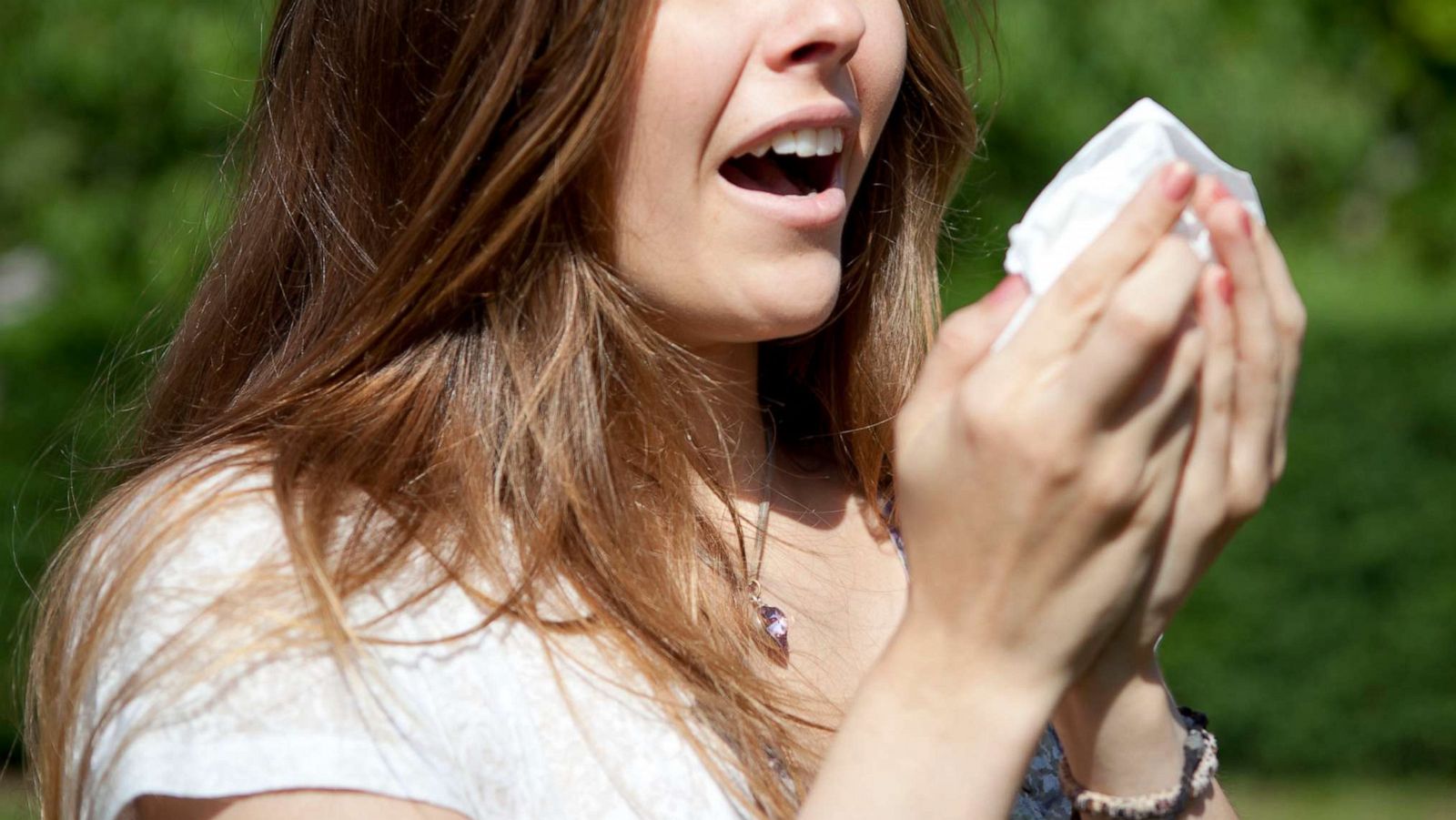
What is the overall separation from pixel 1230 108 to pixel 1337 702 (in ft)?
9.45

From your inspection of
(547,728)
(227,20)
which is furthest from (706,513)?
(227,20)

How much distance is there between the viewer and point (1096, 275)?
1.22 m

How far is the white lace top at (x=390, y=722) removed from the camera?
1.33 metres

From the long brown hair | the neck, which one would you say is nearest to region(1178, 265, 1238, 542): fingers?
the long brown hair

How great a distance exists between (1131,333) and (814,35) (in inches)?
26.4

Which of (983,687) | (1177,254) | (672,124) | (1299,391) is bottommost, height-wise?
(1299,391)

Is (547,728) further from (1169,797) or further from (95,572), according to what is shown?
(1169,797)

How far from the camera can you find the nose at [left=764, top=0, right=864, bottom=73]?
1.70 meters

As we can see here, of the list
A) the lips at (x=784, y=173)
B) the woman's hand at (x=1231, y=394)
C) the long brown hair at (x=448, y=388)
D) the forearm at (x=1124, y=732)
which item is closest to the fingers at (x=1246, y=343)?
the woman's hand at (x=1231, y=394)

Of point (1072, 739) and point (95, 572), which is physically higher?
point (95, 572)

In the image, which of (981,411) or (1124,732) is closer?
(981,411)

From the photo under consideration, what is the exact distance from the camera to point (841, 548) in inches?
81.1

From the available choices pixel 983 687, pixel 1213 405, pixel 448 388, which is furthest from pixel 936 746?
pixel 448 388

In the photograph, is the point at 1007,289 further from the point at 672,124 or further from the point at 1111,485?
the point at 672,124
